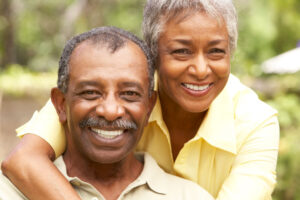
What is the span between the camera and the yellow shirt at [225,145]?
2.80 metres

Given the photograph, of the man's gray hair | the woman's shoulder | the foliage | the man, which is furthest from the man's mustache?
the foliage

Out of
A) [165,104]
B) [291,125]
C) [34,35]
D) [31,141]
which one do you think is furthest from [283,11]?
[34,35]

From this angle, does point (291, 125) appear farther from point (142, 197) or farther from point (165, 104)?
point (142, 197)

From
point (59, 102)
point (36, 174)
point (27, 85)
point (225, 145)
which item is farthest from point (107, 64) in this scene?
point (27, 85)

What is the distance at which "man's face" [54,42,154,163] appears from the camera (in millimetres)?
2455

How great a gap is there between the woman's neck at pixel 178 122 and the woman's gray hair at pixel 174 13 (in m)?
0.40

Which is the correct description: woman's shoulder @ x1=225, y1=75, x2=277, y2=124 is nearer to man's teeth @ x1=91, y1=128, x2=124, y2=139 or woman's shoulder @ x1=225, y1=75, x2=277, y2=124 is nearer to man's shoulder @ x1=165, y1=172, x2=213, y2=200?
man's shoulder @ x1=165, y1=172, x2=213, y2=200

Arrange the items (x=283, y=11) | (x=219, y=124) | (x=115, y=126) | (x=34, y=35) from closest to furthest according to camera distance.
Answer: (x=115, y=126) < (x=219, y=124) < (x=283, y=11) < (x=34, y=35)

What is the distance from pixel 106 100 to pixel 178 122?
2.68ft

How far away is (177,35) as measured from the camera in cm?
272

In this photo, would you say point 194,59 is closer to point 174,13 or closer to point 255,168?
point 174,13

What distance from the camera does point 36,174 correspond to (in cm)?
259

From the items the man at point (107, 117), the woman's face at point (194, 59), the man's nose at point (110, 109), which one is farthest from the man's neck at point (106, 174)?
the woman's face at point (194, 59)

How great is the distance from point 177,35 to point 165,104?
1.84 feet
